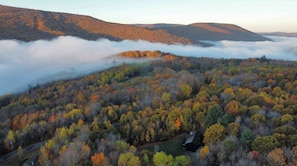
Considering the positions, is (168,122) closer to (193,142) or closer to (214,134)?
(193,142)

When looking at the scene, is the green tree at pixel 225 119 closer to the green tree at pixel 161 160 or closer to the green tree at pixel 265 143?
the green tree at pixel 265 143

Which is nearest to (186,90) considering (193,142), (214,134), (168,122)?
(168,122)

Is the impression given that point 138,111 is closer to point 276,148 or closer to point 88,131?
point 88,131

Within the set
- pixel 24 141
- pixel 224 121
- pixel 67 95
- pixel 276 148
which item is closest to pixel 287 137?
pixel 276 148

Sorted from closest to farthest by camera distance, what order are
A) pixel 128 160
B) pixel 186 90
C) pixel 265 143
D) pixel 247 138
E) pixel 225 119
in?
pixel 128 160 < pixel 265 143 < pixel 247 138 < pixel 225 119 < pixel 186 90

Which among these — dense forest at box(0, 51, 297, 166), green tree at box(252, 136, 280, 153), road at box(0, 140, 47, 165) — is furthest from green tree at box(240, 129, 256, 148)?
road at box(0, 140, 47, 165)

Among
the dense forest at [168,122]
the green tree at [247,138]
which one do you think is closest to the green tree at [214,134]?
the dense forest at [168,122]

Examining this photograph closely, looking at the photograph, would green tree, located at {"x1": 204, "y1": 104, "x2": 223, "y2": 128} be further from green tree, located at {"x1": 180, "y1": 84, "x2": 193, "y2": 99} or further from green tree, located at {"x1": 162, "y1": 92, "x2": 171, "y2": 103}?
green tree, located at {"x1": 180, "y1": 84, "x2": 193, "y2": 99}
